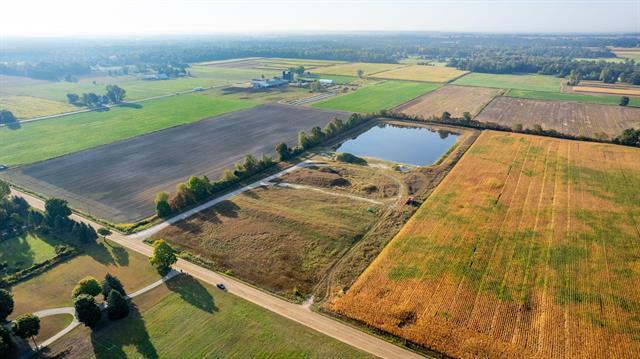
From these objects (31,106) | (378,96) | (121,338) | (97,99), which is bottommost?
(121,338)

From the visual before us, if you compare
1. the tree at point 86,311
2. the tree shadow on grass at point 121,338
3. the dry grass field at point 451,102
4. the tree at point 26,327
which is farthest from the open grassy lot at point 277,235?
the dry grass field at point 451,102

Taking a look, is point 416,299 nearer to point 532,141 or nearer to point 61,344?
point 61,344

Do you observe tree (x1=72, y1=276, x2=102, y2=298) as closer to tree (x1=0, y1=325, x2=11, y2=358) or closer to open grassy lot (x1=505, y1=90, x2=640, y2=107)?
tree (x1=0, y1=325, x2=11, y2=358)

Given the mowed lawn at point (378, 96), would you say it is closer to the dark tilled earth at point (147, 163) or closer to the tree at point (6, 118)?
the dark tilled earth at point (147, 163)

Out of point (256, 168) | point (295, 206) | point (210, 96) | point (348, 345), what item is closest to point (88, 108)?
point (210, 96)

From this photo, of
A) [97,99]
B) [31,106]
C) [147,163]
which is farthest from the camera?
[97,99]

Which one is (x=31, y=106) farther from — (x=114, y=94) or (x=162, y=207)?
(x=162, y=207)

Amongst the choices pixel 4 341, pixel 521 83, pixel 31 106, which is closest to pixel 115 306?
pixel 4 341
